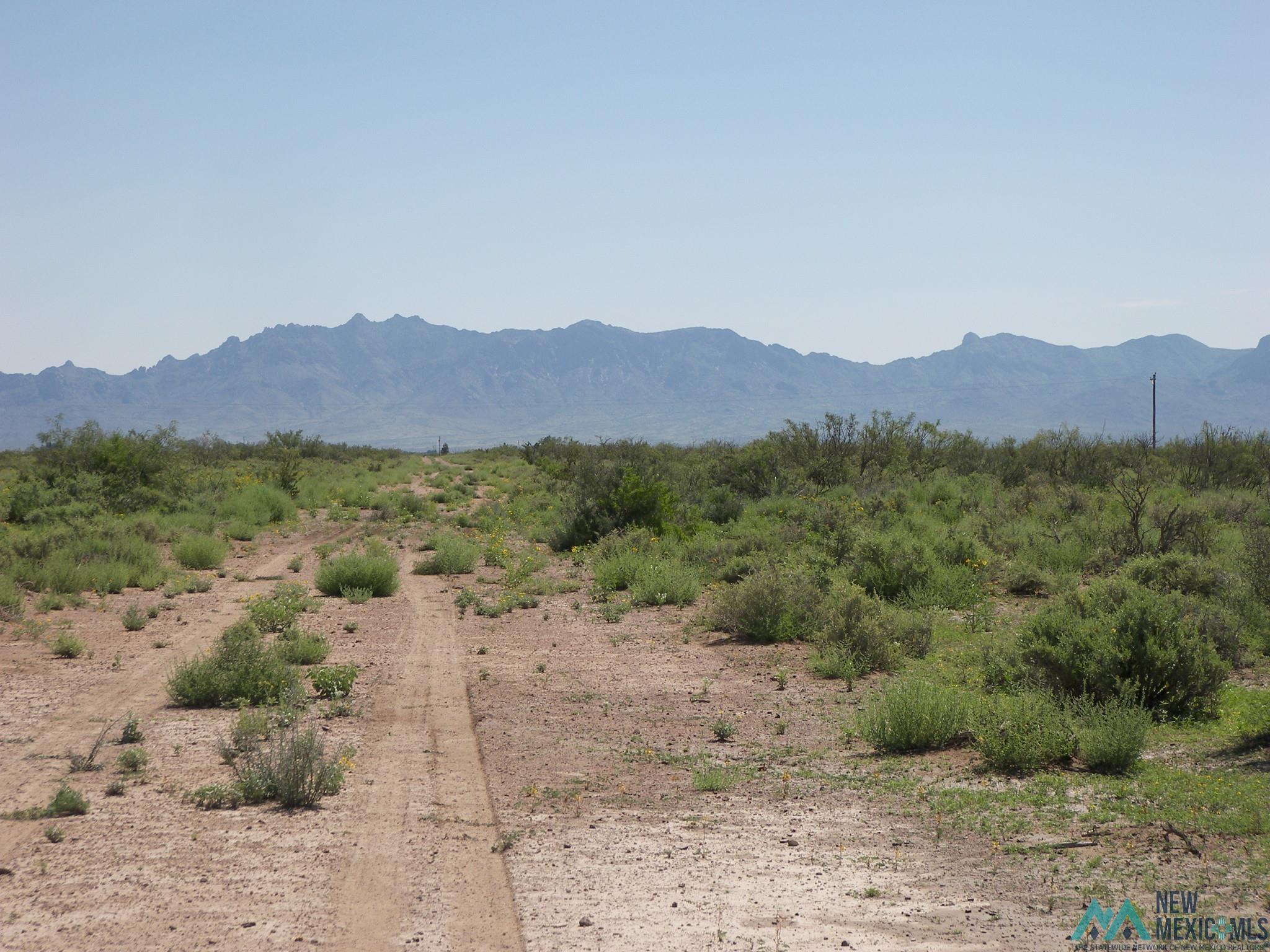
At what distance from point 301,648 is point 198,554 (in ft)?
35.0

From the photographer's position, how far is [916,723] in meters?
9.05

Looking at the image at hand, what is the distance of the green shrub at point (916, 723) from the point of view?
29.7 feet

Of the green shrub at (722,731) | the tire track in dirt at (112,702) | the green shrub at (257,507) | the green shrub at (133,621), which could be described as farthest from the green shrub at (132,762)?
the green shrub at (257,507)

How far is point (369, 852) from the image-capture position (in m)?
6.70

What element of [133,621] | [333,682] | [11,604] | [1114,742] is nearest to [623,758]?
[333,682]

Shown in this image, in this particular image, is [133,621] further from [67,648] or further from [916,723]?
[916,723]

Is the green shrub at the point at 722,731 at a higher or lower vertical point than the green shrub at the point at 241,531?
lower

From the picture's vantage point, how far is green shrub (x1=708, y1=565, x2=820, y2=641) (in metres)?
14.4

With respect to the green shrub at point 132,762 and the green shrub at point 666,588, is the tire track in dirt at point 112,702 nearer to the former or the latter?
the green shrub at point 132,762

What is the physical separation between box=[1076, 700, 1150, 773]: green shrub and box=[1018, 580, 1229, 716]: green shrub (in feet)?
3.10

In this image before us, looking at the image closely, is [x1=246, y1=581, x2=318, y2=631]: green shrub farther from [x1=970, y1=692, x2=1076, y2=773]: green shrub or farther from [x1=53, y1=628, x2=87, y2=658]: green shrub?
[x1=970, y1=692, x2=1076, y2=773]: green shrub

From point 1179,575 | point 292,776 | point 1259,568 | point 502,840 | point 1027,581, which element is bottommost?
point 502,840

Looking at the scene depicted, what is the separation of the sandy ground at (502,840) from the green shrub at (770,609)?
2119mm

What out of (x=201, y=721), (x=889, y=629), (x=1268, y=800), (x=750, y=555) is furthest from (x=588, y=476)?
(x=1268, y=800)
